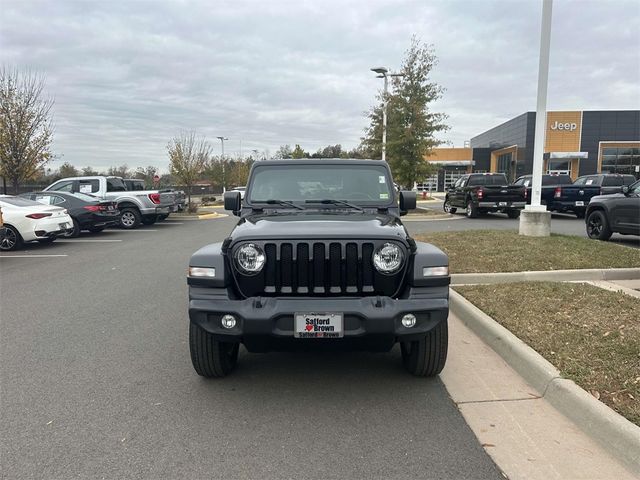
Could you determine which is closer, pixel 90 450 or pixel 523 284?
pixel 90 450

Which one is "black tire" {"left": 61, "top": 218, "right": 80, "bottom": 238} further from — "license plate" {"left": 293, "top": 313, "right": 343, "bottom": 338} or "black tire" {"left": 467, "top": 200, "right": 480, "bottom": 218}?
"black tire" {"left": 467, "top": 200, "right": 480, "bottom": 218}

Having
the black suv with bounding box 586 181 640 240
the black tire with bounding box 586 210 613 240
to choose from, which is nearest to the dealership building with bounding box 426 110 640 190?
the black tire with bounding box 586 210 613 240

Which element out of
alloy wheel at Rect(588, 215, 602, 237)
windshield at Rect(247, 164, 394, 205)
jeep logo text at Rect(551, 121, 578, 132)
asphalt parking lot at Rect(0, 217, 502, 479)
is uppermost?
jeep logo text at Rect(551, 121, 578, 132)

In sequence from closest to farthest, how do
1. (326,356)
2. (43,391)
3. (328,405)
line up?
(328,405), (43,391), (326,356)

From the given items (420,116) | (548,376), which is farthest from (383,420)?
(420,116)

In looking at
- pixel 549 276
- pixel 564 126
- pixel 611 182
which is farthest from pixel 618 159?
pixel 549 276

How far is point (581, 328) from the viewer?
4566 mm

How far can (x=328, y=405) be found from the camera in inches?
140

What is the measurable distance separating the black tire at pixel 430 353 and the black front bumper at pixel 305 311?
282 millimetres

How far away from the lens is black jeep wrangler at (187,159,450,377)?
333 cm

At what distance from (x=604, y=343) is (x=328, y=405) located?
251cm

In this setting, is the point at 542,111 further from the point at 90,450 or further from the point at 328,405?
the point at 90,450

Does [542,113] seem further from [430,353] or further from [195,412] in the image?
[195,412]

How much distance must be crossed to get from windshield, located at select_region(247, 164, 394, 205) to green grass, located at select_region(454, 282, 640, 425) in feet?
6.19
